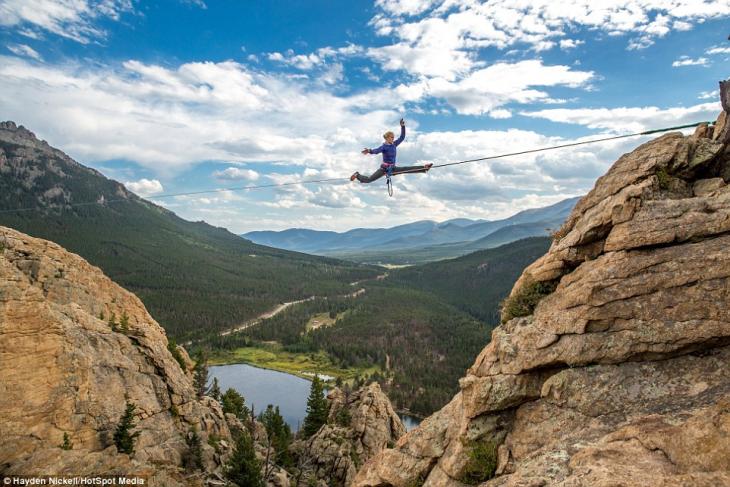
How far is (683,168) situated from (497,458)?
13.3 metres

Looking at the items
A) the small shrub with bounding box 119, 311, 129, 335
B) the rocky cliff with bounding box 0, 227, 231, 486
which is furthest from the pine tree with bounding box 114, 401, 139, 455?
the small shrub with bounding box 119, 311, 129, 335

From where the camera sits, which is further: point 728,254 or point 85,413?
point 85,413

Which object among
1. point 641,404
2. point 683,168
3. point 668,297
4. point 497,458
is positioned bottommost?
point 497,458

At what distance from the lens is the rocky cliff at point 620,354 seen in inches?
400

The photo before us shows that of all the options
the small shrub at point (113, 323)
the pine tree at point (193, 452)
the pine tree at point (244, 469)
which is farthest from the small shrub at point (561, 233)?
the small shrub at point (113, 323)

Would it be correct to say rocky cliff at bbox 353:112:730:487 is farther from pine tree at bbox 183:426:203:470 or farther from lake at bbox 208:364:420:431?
lake at bbox 208:364:420:431

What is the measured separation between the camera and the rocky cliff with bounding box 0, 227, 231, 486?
25812 mm

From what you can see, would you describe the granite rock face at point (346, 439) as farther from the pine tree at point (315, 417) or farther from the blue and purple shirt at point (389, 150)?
the blue and purple shirt at point (389, 150)

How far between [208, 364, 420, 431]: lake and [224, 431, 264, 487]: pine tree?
73410 millimetres

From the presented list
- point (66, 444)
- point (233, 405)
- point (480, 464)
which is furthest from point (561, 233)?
point (233, 405)

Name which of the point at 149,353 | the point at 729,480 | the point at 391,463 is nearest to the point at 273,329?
the point at 149,353

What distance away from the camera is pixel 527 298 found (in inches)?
706

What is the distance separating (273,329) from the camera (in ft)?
644

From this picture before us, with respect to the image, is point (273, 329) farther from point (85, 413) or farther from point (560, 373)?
point (560, 373)
